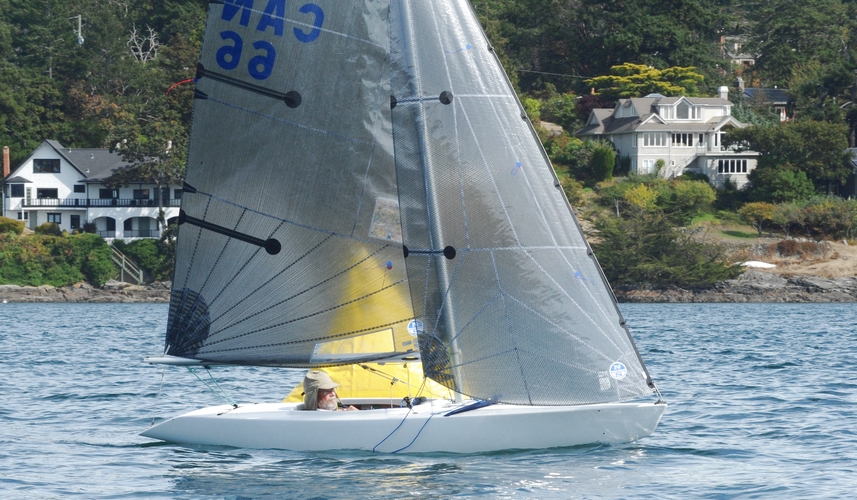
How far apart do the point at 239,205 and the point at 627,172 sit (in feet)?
204

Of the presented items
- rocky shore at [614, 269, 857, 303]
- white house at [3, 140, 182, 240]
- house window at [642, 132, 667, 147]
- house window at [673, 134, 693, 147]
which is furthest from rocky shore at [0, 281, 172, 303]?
house window at [673, 134, 693, 147]

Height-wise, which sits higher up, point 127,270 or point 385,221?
point 385,221

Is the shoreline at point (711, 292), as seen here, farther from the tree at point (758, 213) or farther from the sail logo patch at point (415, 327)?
the sail logo patch at point (415, 327)

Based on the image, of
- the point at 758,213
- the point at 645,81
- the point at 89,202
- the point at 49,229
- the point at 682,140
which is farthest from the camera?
the point at 645,81

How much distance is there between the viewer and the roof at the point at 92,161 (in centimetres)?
6978

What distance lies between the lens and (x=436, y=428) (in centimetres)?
1158

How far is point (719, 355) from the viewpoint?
25812mm

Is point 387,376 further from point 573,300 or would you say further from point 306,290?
point 573,300

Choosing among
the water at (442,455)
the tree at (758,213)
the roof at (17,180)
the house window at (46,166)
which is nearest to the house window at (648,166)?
the tree at (758,213)

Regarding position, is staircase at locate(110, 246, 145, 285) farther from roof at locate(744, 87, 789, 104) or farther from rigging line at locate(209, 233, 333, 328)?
rigging line at locate(209, 233, 333, 328)

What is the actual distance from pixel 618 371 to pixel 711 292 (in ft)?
161

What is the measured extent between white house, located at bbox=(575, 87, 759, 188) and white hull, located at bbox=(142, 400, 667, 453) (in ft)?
198

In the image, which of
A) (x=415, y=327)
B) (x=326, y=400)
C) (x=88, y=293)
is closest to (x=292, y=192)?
(x=415, y=327)

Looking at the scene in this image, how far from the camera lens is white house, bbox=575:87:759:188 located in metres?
71.2
